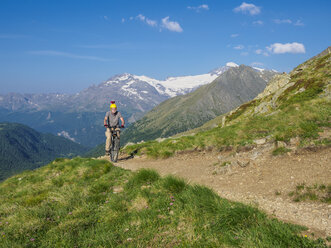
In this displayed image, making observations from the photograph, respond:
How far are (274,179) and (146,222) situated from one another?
5.89m

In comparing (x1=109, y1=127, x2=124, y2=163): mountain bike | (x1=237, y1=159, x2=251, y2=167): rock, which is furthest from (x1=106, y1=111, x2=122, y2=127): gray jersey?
(x1=237, y1=159, x2=251, y2=167): rock

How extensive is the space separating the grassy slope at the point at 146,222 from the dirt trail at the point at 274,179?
1039 millimetres

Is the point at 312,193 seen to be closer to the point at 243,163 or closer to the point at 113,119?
the point at 243,163

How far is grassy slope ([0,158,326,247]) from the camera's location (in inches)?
181

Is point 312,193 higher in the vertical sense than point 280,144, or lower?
lower

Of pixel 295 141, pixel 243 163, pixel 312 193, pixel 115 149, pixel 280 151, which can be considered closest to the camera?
pixel 312 193

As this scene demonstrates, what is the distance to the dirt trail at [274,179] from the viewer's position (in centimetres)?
596

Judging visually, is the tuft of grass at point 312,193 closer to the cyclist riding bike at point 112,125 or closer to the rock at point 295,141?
the rock at point 295,141

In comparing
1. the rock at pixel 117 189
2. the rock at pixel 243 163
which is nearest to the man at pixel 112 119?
the rock at pixel 117 189

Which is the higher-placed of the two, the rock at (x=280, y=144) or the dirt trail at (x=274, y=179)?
the rock at (x=280, y=144)

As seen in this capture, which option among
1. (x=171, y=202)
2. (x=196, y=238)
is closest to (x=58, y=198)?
(x=171, y=202)

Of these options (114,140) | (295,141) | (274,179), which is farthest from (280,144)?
(114,140)

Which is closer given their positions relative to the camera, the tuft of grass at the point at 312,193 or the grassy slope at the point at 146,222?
the grassy slope at the point at 146,222

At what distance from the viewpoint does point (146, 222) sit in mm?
5848
